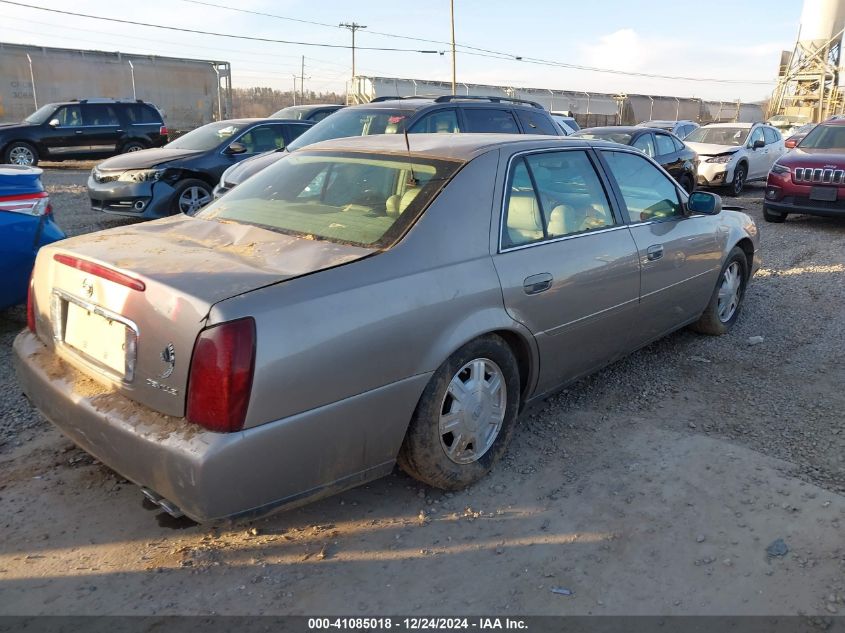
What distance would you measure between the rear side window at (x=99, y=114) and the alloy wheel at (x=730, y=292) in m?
16.6

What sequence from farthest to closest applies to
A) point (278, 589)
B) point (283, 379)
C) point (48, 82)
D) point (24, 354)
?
point (48, 82), point (24, 354), point (278, 589), point (283, 379)

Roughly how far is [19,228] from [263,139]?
19.7ft

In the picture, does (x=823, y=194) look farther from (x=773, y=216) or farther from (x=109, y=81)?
(x=109, y=81)

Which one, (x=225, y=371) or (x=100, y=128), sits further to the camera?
(x=100, y=128)

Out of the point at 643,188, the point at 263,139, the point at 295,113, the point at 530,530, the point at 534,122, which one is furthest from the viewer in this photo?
the point at 295,113

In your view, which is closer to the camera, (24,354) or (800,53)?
(24,354)

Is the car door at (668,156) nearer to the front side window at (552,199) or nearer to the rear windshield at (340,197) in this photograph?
the front side window at (552,199)

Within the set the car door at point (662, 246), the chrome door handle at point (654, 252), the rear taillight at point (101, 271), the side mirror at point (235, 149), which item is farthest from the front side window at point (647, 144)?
the rear taillight at point (101, 271)

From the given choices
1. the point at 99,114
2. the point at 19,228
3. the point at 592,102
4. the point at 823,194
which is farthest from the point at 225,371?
the point at 592,102

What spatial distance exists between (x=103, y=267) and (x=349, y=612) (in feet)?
5.22

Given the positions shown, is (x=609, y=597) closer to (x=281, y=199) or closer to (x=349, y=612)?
(x=349, y=612)

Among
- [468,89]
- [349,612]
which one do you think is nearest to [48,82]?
[468,89]

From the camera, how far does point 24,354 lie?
10.1ft

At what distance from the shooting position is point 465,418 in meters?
3.10
